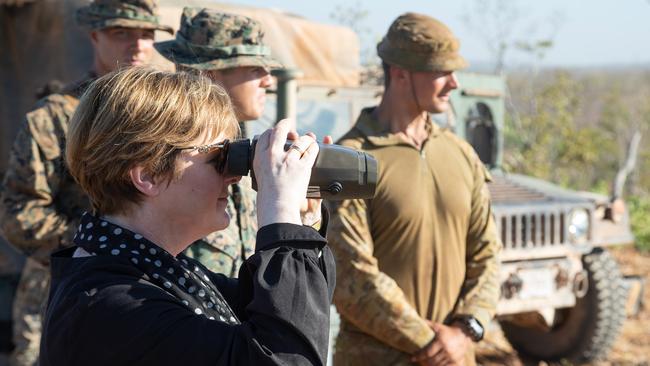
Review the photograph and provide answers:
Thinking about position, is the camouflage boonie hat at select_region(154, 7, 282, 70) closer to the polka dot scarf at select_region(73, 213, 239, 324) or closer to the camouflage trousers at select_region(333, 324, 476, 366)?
the camouflage trousers at select_region(333, 324, 476, 366)

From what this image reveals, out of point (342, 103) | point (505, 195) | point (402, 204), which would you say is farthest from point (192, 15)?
point (505, 195)

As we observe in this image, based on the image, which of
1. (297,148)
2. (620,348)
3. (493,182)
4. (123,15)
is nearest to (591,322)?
(620,348)

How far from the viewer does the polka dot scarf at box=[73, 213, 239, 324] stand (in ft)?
4.96

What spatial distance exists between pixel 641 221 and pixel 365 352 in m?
10.7

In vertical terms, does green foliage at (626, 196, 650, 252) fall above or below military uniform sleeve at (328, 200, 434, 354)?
below

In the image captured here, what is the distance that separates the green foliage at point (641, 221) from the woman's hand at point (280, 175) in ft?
37.4

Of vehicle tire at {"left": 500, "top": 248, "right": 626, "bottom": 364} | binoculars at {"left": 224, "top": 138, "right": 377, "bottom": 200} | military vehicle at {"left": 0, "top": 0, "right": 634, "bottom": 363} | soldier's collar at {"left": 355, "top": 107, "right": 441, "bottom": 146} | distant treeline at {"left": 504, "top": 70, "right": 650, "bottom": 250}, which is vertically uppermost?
binoculars at {"left": 224, "top": 138, "right": 377, "bottom": 200}

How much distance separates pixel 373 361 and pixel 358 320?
5.4 inches

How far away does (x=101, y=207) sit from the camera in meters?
1.60

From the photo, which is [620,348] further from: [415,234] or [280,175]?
[280,175]

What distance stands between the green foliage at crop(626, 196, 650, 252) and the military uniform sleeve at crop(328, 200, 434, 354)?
10.0 metres

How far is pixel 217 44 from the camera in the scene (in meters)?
2.83

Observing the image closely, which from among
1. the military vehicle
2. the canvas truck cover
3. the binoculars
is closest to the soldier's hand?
the binoculars

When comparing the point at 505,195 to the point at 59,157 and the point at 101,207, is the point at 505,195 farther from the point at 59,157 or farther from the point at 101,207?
the point at 101,207
